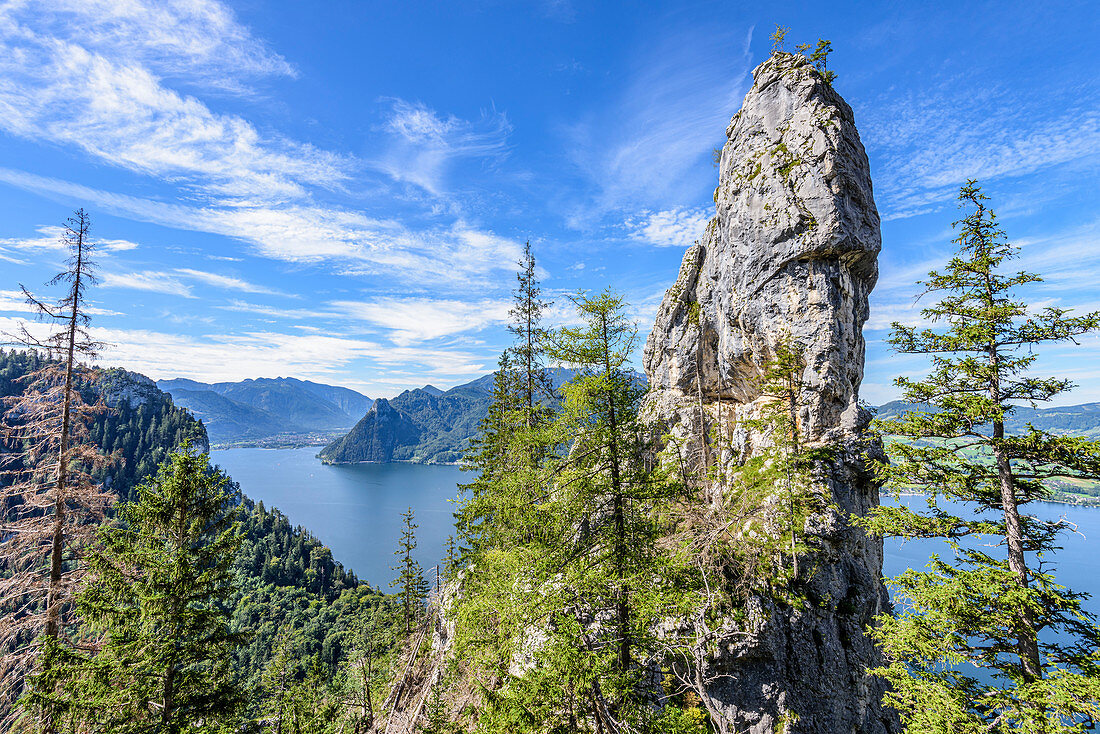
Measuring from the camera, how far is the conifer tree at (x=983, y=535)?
20.0 ft

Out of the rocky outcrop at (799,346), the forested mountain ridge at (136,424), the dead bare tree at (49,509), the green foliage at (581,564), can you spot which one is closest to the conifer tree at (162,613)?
the dead bare tree at (49,509)

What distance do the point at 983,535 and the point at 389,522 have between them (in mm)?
128742

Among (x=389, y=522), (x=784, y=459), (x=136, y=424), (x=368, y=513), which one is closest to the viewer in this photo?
(x=784, y=459)

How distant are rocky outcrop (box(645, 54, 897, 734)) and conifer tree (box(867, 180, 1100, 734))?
1.67 m

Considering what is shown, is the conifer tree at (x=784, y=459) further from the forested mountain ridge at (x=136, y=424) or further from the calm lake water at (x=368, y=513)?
the forested mountain ridge at (x=136, y=424)

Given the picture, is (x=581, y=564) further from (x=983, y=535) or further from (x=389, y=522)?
(x=389, y=522)

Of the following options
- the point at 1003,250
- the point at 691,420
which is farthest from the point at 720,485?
Answer: the point at 1003,250

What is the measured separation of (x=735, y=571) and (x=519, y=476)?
745 centimetres

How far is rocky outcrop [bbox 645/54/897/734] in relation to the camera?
35.9ft

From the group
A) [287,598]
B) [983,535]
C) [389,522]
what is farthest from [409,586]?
[389,522]

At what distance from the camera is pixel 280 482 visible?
198 meters

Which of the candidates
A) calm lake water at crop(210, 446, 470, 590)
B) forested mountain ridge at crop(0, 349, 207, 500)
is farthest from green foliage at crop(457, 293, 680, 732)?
forested mountain ridge at crop(0, 349, 207, 500)

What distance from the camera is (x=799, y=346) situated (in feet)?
44.2

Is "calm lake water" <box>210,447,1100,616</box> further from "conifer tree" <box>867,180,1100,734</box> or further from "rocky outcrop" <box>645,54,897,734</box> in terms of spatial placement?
"conifer tree" <box>867,180,1100,734</box>
